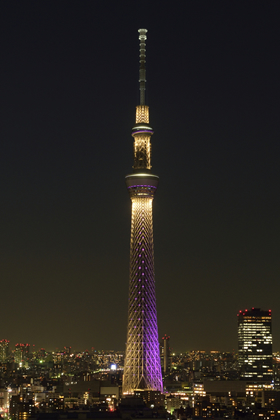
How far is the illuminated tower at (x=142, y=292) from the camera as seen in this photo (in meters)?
68.1

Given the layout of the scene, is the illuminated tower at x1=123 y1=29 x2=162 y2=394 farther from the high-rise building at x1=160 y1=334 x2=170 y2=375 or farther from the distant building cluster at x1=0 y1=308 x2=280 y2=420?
the high-rise building at x1=160 y1=334 x2=170 y2=375

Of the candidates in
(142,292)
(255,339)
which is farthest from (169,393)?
(255,339)

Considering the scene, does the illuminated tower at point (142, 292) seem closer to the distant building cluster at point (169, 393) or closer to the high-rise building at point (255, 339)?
the distant building cluster at point (169, 393)

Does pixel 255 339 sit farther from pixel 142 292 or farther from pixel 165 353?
pixel 142 292

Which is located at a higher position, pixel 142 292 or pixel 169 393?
pixel 142 292

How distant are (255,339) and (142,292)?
174 feet

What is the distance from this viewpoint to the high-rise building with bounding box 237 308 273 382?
117312mm

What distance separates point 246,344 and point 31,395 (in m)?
53.0

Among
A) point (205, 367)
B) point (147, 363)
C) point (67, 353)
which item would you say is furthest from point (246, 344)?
point (67, 353)

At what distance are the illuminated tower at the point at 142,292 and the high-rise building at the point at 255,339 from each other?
4963 cm

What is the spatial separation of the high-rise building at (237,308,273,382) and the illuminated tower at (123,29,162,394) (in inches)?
1954

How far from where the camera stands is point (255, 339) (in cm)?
11825

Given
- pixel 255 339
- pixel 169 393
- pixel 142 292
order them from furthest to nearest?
pixel 255 339
pixel 169 393
pixel 142 292

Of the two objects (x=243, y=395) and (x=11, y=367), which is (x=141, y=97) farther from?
(x=11, y=367)
